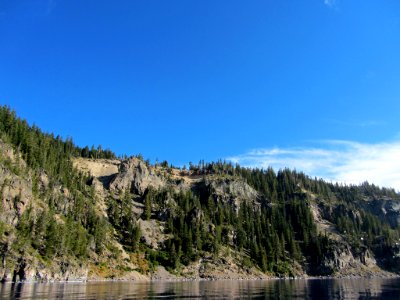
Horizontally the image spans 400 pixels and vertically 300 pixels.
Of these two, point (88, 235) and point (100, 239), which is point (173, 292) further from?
point (88, 235)

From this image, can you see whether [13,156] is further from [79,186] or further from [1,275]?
[1,275]

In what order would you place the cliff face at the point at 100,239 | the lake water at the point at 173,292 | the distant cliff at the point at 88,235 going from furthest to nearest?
the distant cliff at the point at 88,235 < the cliff face at the point at 100,239 < the lake water at the point at 173,292

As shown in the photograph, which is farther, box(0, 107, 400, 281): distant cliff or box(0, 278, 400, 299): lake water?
box(0, 107, 400, 281): distant cliff

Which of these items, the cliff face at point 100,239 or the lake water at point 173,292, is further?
the cliff face at point 100,239

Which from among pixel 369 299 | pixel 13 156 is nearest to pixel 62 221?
pixel 13 156

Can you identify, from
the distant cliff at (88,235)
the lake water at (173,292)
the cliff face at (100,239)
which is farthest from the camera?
the distant cliff at (88,235)

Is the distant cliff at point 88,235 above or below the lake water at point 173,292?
above

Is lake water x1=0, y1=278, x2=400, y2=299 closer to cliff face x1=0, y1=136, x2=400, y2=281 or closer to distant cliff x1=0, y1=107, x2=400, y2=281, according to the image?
cliff face x1=0, y1=136, x2=400, y2=281

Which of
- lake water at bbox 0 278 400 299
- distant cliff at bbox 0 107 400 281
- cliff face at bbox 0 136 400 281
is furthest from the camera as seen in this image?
distant cliff at bbox 0 107 400 281

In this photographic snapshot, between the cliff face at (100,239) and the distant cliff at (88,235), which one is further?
the distant cliff at (88,235)

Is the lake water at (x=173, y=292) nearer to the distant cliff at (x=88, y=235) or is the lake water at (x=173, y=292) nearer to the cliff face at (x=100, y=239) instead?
the cliff face at (x=100, y=239)

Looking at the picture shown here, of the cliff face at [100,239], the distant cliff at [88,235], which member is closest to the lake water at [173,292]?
the cliff face at [100,239]

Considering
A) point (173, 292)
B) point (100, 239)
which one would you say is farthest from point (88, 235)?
point (173, 292)

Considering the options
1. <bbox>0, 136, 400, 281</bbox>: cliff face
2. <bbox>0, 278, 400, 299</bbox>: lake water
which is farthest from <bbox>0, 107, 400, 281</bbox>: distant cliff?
<bbox>0, 278, 400, 299</bbox>: lake water
